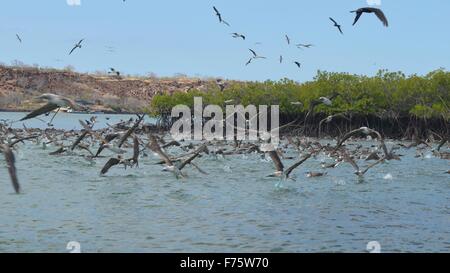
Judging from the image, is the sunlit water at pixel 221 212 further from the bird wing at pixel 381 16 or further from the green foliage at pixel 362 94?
the green foliage at pixel 362 94

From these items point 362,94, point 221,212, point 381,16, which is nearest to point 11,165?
point 381,16

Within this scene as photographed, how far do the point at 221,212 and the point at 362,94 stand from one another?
232 feet

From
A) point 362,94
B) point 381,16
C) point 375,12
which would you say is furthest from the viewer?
point 362,94

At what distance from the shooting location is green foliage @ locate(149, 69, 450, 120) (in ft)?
284

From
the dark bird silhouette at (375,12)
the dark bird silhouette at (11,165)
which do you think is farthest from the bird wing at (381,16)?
the dark bird silhouette at (11,165)

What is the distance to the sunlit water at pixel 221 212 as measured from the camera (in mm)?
18266

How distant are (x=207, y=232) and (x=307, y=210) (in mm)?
5180

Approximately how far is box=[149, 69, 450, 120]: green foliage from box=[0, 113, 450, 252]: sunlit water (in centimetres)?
5154

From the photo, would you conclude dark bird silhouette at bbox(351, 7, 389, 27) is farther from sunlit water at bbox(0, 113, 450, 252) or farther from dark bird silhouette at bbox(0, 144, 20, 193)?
dark bird silhouette at bbox(0, 144, 20, 193)

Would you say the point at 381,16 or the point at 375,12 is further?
the point at 375,12

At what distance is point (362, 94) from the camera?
9138 cm

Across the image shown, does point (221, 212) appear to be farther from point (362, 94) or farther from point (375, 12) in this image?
point (362, 94)
